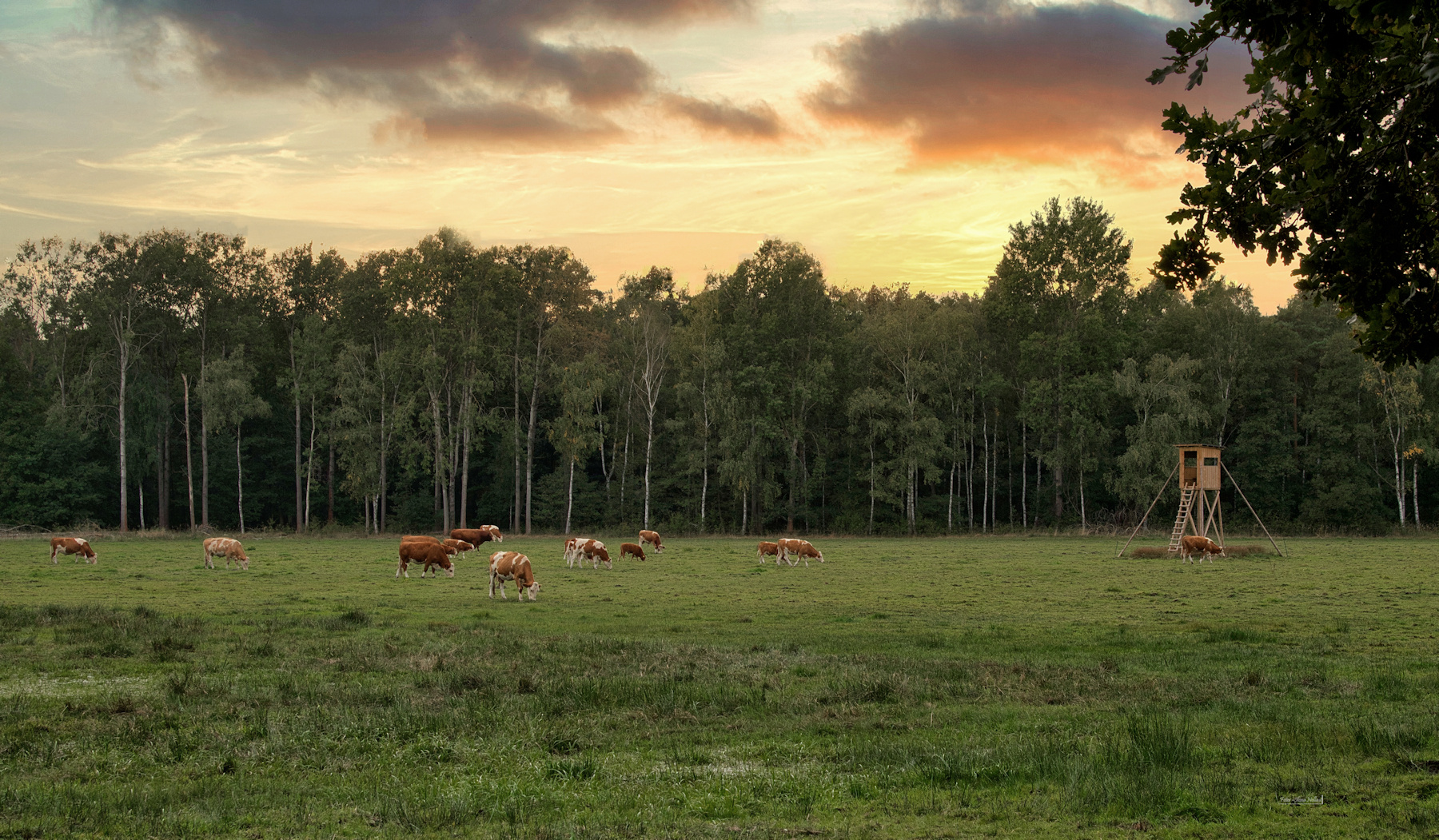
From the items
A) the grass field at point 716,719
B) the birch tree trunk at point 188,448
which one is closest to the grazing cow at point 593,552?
the grass field at point 716,719

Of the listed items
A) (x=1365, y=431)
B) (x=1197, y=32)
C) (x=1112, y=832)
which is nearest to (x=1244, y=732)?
(x=1112, y=832)

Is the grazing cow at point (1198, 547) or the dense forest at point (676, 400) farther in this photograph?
the dense forest at point (676, 400)

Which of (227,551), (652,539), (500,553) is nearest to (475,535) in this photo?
(652,539)

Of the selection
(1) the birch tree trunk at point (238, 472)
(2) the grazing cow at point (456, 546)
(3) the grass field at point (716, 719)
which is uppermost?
(1) the birch tree trunk at point (238, 472)

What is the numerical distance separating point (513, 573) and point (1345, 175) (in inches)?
800

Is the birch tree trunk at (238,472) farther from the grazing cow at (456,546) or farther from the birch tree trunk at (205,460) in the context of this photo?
the grazing cow at (456,546)

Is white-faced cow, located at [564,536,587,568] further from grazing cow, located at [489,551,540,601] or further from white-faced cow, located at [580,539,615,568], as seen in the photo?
grazing cow, located at [489,551,540,601]

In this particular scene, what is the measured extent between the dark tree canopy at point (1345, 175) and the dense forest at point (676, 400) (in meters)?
53.1

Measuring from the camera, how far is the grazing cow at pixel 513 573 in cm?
2486

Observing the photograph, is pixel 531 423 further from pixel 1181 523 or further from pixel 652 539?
pixel 1181 523

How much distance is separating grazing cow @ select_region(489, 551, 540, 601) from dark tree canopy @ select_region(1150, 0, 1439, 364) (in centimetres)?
1850

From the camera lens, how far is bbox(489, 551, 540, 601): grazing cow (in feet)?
81.6

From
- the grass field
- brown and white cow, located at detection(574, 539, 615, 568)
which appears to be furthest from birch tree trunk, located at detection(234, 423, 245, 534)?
the grass field

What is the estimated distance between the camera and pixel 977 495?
2916 inches
